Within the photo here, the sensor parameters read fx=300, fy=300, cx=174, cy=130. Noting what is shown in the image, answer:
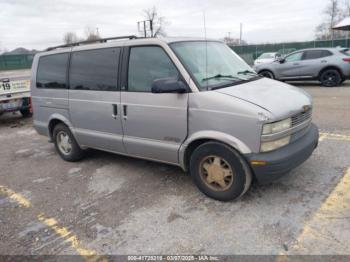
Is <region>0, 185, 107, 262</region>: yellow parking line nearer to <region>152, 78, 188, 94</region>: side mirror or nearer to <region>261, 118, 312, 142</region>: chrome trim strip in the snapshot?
<region>152, 78, 188, 94</region>: side mirror

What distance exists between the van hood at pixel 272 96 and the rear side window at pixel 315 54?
9723 mm

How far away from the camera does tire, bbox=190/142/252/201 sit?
3322 millimetres

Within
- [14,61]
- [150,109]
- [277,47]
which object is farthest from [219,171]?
[14,61]

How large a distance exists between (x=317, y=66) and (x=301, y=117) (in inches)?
399

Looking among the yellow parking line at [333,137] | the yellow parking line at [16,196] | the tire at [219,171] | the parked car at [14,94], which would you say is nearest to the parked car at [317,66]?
the yellow parking line at [333,137]

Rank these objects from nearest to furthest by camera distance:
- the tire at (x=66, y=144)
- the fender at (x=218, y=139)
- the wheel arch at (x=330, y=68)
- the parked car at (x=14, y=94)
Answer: the fender at (x=218, y=139) < the tire at (x=66, y=144) < the parked car at (x=14, y=94) < the wheel arch at (x=330, y=68)

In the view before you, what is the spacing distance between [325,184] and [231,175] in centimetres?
133

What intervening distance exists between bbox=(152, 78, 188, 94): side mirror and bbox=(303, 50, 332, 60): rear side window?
10820 mm

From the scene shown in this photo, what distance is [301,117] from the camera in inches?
138

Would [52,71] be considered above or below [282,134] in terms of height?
above

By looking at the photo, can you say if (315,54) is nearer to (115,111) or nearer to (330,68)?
(330,68)

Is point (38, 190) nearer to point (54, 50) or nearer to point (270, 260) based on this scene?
point (54, 50)

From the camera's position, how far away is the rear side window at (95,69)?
4275 mm

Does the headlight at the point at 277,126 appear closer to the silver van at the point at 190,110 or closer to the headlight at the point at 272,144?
the silver van at the point at 190,110
